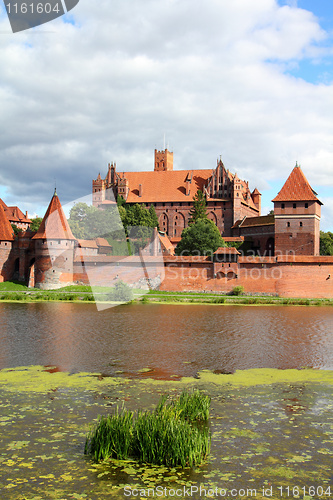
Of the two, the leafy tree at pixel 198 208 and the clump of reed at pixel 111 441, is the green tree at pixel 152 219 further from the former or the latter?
the clump of reed at pixel 111 441

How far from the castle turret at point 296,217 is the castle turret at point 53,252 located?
56.2ft

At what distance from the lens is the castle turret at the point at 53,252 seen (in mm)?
38719

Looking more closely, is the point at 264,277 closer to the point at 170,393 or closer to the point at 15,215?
the point at 170,393

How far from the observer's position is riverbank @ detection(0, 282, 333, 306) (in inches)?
1276

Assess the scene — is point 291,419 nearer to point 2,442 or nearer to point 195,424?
point 195,424

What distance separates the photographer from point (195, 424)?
7.85 meters

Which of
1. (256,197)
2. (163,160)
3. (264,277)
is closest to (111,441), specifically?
(264,277)

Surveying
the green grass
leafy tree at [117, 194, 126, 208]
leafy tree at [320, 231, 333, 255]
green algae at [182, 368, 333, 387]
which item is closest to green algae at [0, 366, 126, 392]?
green algae at [182, 368, 333, 387]

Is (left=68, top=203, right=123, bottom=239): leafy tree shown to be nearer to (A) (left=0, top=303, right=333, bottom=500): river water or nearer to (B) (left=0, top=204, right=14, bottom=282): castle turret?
(B) (left=0, top=204, right=14, bottom=282): castle turret

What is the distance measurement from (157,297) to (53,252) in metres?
10.2

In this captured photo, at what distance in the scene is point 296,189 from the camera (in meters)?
41.2

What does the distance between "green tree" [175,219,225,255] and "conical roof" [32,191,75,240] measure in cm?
956

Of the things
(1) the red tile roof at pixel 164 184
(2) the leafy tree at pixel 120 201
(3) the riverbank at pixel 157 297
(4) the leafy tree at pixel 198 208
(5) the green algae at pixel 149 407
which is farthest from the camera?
(1) the red tile roof at pixel 164 184

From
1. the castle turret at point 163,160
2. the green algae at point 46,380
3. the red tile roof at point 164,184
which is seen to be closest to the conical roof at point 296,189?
the red tile roof at point 164,184
